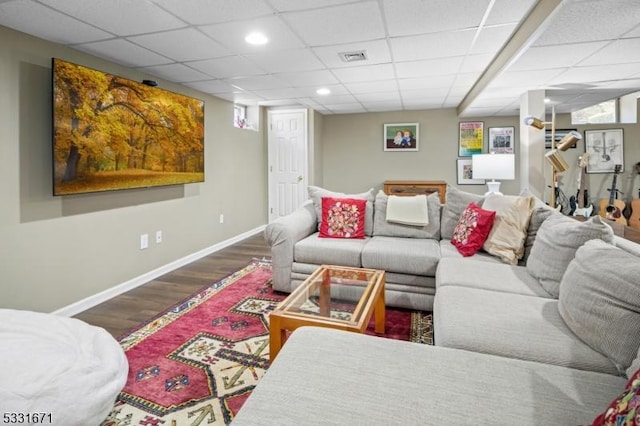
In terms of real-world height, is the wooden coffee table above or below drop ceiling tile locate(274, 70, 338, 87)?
below

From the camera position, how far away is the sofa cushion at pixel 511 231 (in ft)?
8.42

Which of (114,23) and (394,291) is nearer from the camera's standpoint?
(114,23)

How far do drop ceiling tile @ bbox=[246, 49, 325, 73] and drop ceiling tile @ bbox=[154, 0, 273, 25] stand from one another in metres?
0.73

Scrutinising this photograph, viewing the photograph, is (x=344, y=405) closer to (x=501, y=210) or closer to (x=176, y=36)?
(x=501, y=210)

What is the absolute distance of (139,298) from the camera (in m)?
3.15

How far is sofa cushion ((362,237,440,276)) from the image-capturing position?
2.75m

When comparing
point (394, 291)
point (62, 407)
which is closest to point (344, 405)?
point (62, 407)

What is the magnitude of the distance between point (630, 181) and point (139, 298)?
7.13 meters

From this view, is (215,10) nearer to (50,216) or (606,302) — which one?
(50,216)

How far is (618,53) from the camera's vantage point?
9.28 feet

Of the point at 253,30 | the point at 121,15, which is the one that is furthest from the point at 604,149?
the point at 121,15

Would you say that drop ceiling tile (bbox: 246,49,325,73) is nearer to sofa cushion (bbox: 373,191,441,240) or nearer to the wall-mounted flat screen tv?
the wall-mounted flat screen tv

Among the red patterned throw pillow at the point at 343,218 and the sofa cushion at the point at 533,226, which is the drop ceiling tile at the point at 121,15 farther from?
the sofa cushion at the point at 533,226

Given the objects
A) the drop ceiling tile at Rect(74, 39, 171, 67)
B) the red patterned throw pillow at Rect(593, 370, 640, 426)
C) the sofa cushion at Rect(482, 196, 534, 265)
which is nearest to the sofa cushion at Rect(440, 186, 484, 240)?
the sofa cushion at Rect(482, 196, 534, 265)
